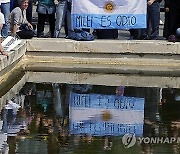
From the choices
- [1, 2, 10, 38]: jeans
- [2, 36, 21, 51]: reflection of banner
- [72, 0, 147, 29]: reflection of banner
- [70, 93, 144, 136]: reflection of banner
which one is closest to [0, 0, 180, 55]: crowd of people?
[1, 2, 10, 38]: jeans

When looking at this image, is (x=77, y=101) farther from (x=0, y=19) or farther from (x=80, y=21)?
(x=80, y=21)

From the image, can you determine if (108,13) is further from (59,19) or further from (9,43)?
(9,43)

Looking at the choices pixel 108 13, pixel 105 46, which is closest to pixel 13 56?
pixel 105 46

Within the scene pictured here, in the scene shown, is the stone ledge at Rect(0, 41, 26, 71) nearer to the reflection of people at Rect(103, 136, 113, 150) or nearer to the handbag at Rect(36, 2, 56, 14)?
the handbag at Rect(36, 2, 56, 14)

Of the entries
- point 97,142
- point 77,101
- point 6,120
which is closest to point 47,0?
point 77,101

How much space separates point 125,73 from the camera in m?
13.5

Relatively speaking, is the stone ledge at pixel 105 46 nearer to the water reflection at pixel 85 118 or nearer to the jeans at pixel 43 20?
the jeans at pixel 43 20

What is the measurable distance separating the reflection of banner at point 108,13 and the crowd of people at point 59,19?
229 mm

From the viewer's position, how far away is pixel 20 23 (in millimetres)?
14289

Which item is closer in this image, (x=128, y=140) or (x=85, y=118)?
(x=128, y=140)

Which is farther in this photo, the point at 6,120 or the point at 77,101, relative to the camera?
the point at 77,101

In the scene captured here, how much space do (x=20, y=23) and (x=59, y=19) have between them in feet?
3.15

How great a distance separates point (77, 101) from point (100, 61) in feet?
12.6

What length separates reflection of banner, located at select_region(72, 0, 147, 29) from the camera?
48.3 ft
